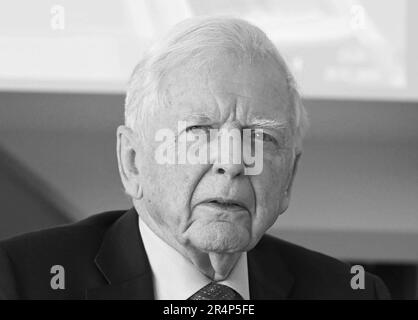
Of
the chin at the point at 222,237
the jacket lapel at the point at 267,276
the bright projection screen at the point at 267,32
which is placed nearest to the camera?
the chin at the point at 222,237

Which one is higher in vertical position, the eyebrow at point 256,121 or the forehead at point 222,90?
the forehead at point 222,90

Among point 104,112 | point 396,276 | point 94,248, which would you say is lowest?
point 396,276

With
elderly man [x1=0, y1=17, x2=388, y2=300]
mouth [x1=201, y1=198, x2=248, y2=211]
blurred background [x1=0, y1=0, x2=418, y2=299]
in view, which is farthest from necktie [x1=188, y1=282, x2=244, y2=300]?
blurred background [x1=0, y1=0, x2=418, y2=299]

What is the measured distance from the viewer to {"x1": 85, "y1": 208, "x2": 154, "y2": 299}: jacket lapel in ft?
3.08

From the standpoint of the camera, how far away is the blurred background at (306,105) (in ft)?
6.20

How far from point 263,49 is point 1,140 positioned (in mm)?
1602

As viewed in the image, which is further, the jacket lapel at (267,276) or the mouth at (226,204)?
the jacket lapel at (267,276)

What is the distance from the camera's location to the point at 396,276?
8.77 ft

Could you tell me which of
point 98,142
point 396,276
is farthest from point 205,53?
point 396,276

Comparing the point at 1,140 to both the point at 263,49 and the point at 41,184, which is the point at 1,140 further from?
the point at 263,49

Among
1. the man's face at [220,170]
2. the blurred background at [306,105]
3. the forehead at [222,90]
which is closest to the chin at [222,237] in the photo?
the man's face at [220,170]

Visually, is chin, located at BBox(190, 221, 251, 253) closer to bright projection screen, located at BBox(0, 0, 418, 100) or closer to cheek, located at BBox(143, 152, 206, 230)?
cheek, located at BBox(143, 152, 206, 230)

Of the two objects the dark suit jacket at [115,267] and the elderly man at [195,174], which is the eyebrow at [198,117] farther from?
the dark suit jacket at [115,267]

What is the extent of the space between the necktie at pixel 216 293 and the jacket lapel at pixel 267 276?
62mm
